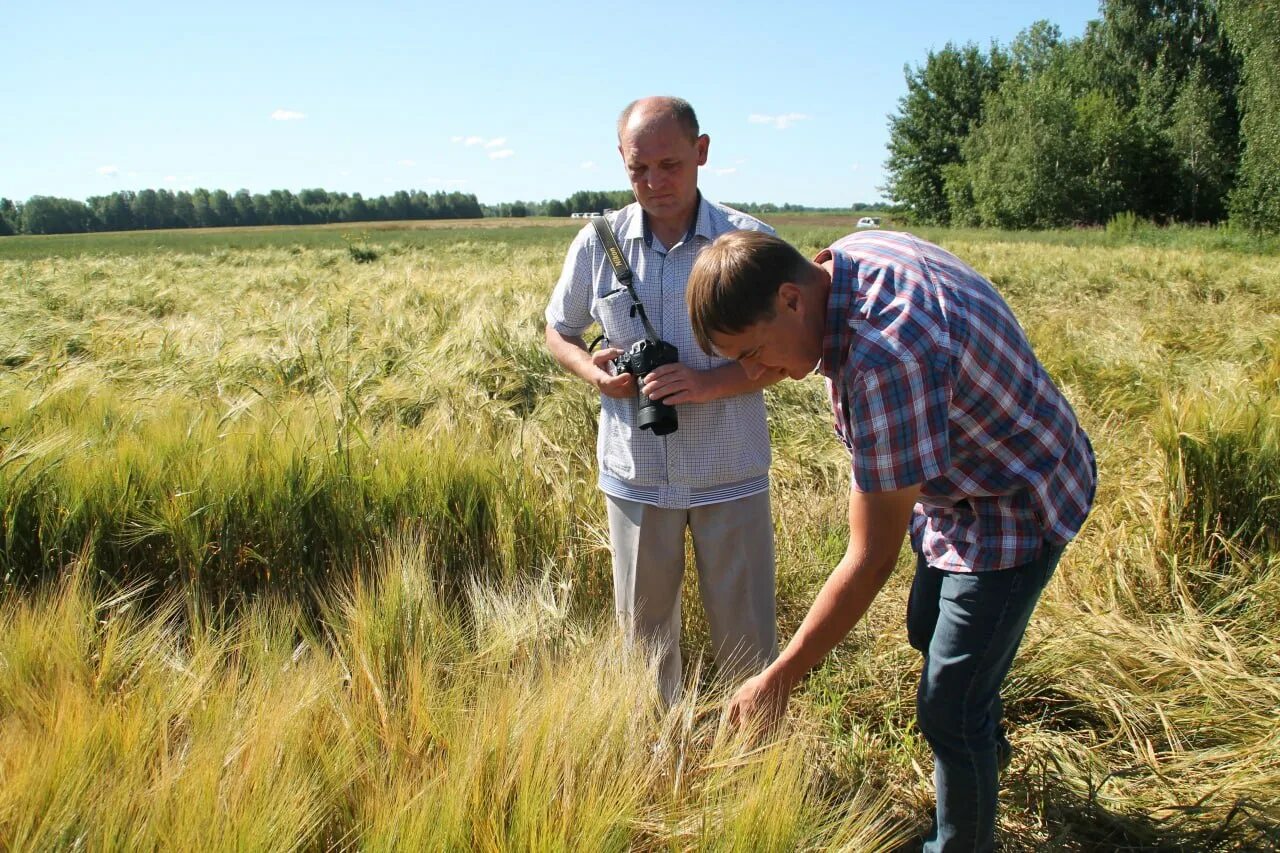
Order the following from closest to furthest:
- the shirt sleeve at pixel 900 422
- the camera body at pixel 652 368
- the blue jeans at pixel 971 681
Result: the shirt sleeve at pixel 900 422 < the blue jeans at pixel 971 681 < the camera body at pixel 652 368

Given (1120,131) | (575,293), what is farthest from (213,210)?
(575,293)

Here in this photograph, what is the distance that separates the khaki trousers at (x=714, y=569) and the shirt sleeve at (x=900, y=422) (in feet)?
3.15

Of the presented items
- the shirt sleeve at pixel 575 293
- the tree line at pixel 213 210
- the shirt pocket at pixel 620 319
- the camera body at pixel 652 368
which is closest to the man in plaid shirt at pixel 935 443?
the camera body at pixel 652 368

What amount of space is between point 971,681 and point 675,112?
1534 mm

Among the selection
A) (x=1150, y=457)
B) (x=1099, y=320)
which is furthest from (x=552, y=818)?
(x=1099, y=320)

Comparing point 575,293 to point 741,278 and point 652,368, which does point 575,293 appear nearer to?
point 652,368

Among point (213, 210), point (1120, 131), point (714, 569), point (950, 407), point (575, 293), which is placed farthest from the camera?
point (213, 210)

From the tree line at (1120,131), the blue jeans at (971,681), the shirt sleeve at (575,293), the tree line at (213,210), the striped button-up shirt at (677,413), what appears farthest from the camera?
the tree line at (213,210)

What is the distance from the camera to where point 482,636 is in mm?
1931

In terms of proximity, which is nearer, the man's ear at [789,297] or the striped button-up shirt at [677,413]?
the man's ear at [789,297]

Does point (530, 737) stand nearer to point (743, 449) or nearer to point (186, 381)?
point (743, 449)

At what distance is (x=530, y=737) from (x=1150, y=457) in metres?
3.42

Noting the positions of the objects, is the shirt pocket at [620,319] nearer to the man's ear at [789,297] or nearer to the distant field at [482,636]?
the distant field at [482,636]

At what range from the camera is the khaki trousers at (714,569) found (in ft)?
7.70
